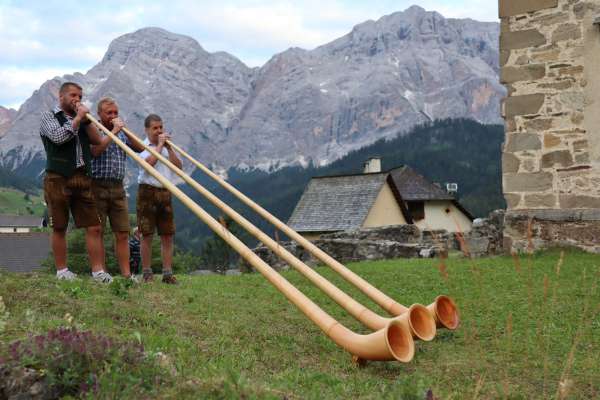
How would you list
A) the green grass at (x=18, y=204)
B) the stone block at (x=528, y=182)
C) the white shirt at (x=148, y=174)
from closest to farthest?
the white shirt at (x=148, y=174) < the stone block at (x=528, y=182) < the green grass at (x=18, y=204)

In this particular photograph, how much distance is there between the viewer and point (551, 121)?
8.64 m

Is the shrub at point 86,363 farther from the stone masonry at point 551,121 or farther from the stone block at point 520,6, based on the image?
the stone block at point 520,6

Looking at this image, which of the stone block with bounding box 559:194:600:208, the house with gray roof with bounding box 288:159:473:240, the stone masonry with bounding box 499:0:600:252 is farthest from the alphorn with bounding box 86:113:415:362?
the house with gray roof with bounding box 288:159:473:240

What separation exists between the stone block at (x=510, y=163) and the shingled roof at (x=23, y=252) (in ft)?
170

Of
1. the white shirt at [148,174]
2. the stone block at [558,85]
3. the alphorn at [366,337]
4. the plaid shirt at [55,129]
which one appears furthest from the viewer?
the stone block at [558,85]

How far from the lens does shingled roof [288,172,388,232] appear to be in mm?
25109

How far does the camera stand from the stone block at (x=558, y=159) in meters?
8.48

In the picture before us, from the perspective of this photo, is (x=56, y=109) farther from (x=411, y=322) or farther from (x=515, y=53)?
(x=515, y=53)

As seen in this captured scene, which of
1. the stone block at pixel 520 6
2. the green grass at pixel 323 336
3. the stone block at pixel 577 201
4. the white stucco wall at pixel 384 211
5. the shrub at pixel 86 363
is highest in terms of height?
the stone block at pixel 520 6

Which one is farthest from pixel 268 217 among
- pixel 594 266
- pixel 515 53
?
pixel 515 53

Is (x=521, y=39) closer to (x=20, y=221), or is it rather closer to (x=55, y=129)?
(x=55, y=129)

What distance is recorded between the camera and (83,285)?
541cm

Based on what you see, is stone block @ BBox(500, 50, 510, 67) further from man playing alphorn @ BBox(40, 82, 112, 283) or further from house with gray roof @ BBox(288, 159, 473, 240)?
house with gray roof @ BBox(288, 159, 473, 240)

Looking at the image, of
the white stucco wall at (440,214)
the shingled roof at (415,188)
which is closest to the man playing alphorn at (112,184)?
the shingled roof at (415,188)
